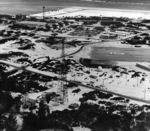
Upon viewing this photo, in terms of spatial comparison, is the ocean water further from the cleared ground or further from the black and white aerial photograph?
the cleared ground

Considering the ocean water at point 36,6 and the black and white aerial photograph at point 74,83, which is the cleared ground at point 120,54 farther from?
the ocean water at point 36,6

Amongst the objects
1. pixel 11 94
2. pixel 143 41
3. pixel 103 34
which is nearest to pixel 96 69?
pixel 11 94

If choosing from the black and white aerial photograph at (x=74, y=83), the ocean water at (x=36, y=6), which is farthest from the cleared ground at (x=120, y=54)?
A: the ocean water at (x=36, y=6)

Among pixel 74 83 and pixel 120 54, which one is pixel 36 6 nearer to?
pixel 120 54

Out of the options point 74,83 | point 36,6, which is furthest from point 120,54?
point 36,6

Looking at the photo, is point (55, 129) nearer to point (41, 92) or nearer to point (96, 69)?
point (41, 92)

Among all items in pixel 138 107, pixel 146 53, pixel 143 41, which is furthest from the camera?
pixel 143 41

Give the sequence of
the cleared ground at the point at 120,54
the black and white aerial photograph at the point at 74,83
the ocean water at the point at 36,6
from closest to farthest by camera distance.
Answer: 1. the black and white aerial photograph at the point at 74,83
2. the cleared ground at the point at 120,54
3. the ocean water at the point at 36,6

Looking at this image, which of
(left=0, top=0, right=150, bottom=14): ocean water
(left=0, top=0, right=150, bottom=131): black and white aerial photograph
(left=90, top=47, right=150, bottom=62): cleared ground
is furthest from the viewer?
(left=0, top=0, right=150, bottom=14): ocean water

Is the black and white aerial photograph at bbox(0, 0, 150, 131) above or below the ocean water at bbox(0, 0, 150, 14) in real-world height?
below

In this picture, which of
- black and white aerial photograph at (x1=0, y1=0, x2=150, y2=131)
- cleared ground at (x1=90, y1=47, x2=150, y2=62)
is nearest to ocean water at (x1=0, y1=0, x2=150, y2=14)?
black and white aerial photograph at (x1=0, y1=0, x2=150, y2=131)

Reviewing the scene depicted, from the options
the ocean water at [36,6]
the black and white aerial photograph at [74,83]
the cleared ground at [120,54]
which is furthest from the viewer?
the ocean water at [36,6]
